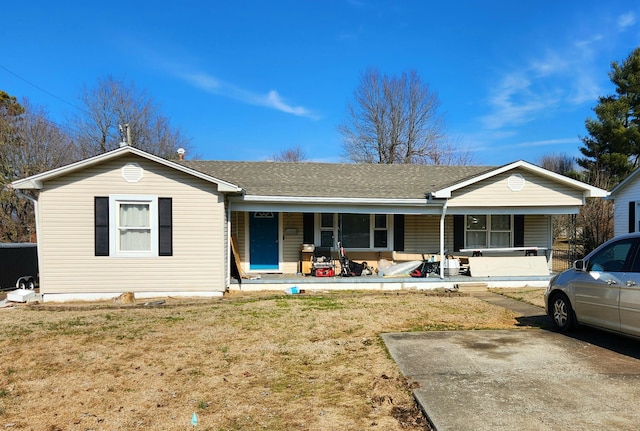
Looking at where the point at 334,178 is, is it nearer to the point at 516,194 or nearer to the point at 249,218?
the point at 249,218

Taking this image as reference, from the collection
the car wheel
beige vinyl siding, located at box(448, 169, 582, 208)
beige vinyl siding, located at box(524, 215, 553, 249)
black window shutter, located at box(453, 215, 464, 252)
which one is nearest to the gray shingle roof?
beige vinyl siding, located at box(448, 169, 582, 208)

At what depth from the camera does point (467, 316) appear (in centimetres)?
839

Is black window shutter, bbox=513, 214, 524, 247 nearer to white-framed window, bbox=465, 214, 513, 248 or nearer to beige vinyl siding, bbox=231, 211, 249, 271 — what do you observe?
white-framed window, bbox=465, 214, 513, 248

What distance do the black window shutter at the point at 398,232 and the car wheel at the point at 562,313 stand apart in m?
6.66

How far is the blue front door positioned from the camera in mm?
13305

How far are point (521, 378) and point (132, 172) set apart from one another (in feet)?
31.8

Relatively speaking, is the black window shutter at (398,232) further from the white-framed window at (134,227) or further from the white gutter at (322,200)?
the white-framed window at (134,227)

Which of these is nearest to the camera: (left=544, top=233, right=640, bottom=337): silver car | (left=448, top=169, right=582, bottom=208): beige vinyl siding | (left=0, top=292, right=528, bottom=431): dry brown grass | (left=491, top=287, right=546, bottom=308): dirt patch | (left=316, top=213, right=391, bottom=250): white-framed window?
(left=0, top=292, right=528, bottom=431): dry brown grass

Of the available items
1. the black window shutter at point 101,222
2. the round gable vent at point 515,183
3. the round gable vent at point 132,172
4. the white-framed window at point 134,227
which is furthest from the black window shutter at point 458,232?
the black window shutter at point 101,222

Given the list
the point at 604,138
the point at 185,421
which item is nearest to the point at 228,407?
the point at 185,421

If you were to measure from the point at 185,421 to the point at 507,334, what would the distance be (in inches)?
207

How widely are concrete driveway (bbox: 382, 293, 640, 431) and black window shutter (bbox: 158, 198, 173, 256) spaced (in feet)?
21.4

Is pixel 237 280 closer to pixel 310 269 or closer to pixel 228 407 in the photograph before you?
pixel 310 269

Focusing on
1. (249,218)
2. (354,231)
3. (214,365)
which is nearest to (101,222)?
(249,218)
